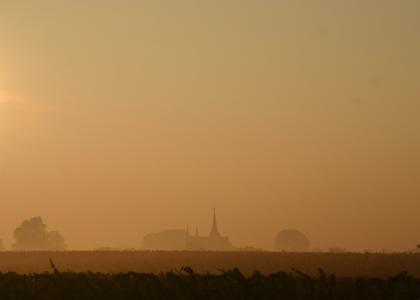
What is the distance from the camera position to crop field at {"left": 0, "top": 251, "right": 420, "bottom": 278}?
46.9 m

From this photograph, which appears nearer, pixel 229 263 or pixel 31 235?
pixel 229 263

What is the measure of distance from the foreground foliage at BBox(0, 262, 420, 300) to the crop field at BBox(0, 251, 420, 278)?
24.0 metres

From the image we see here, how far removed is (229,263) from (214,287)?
1377 inches

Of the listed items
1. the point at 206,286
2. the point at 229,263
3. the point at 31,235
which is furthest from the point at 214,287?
the point at 31,235

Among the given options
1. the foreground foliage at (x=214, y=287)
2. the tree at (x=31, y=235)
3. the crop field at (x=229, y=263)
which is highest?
the tree at (x=31, y=235)

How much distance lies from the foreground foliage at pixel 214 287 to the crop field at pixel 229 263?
78.8 ft

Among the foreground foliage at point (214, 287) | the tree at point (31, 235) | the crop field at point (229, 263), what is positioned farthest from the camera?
the tree at point (31, 235)

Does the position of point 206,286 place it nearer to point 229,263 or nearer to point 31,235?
point 229,263

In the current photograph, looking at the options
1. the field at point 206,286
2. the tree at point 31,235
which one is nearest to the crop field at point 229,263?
the field at point 206,286

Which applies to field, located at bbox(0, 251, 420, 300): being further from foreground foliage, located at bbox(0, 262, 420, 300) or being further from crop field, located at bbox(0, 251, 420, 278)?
crop field, located at bbox(0, 251, 420, 278)

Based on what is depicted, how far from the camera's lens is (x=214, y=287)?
18.9 m

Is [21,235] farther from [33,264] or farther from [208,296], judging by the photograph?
[208,296]

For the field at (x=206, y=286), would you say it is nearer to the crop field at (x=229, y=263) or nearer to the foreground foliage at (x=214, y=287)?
the foreground foliage at (x=214, y=287)

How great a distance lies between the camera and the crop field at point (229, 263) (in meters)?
46.9
